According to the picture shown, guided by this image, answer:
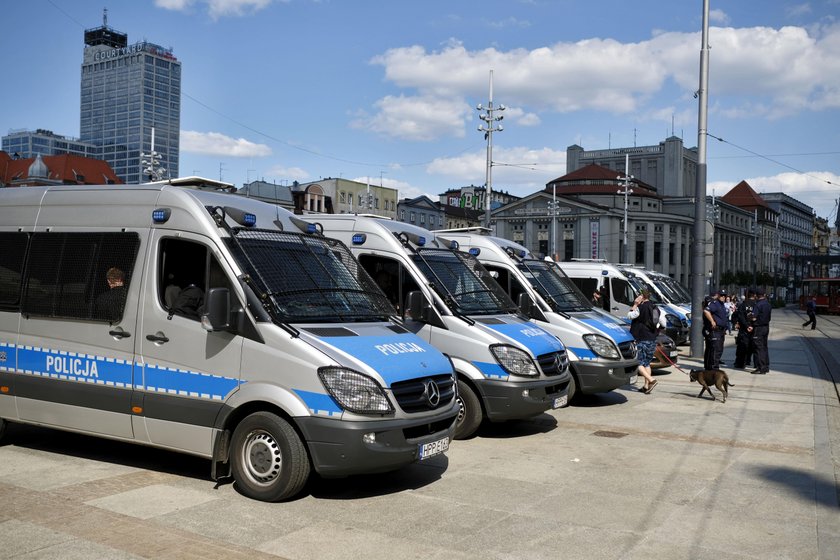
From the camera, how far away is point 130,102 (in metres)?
82.4

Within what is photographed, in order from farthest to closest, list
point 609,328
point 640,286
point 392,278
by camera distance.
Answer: point 640,286, point 609,328, point 392,278

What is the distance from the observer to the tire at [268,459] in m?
6.23

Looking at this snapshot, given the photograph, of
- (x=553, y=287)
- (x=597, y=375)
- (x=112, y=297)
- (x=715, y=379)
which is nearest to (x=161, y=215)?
(x=112, y=297)

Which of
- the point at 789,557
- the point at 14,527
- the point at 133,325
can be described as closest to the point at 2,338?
the point at 133,325

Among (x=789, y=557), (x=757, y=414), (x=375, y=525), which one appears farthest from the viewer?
(x=757, y=414)

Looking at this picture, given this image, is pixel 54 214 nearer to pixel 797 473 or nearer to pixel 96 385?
pixel 96 385

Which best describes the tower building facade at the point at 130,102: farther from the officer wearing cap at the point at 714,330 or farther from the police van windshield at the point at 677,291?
the officer wearing cap at the point at 714,330

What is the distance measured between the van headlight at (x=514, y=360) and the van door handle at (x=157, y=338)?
376cm

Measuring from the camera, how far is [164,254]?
23.5 ft

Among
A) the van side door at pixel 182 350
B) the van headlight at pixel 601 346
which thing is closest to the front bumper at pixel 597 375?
the van headlight at pixel 601 346

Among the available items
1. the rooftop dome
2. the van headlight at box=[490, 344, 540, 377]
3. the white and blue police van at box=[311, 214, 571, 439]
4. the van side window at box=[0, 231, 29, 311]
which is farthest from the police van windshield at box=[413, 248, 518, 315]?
the rooftop dome

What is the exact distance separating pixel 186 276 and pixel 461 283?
4.16m

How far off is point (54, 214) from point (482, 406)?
511 cm

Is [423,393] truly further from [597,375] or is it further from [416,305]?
[597,375]
